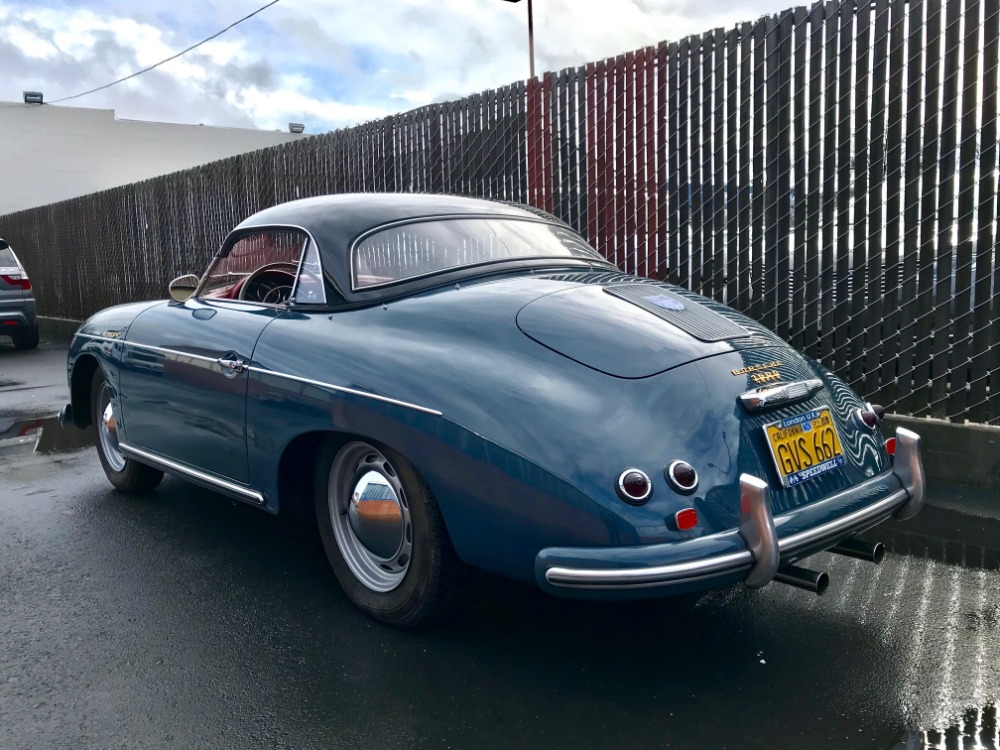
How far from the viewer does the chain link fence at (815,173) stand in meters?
5.07

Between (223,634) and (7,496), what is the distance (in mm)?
2720

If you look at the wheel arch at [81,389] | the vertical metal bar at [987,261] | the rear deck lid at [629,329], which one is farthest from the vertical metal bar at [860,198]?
the wheel arch at [81,389]

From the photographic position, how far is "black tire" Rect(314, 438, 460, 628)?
121 inches

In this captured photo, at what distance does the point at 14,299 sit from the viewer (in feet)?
43.6

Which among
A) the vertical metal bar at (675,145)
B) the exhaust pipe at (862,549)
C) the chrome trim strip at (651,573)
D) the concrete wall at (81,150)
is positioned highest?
the concrete wall at (81,150)

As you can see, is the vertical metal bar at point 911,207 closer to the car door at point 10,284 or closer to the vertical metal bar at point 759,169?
the vertical metal bar at point 759,169

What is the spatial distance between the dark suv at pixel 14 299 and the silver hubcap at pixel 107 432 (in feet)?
30.0

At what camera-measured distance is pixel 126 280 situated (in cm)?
1578

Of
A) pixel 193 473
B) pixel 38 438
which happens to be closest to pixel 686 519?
pixel 193 473

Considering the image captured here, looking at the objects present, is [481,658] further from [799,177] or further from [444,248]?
[799,177]

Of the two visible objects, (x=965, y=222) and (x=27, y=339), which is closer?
(x=965, y=222)

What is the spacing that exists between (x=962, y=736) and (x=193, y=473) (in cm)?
317

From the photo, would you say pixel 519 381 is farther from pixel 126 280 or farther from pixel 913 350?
pixel 126 280

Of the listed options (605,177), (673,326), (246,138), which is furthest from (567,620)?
(246,138)
